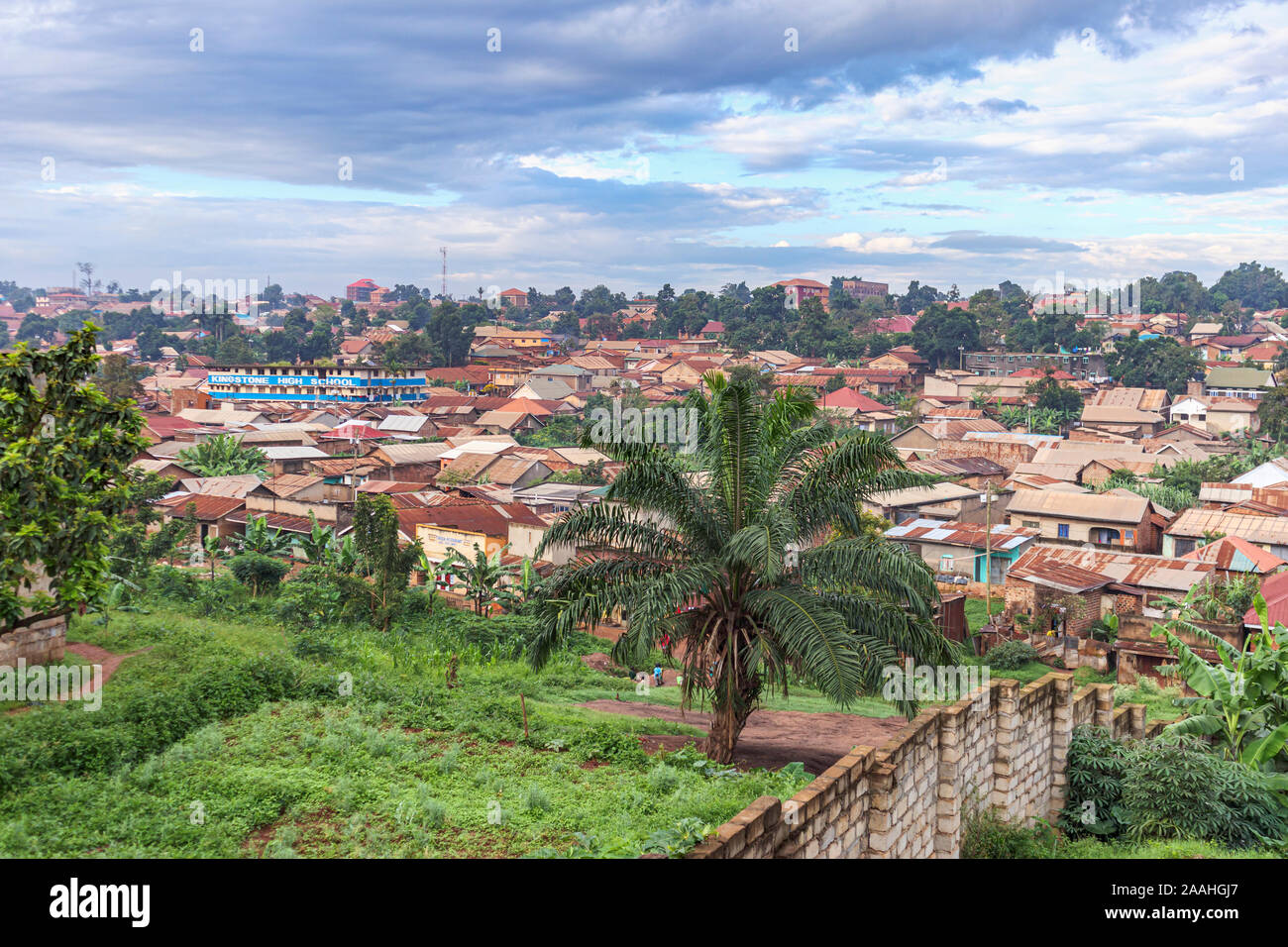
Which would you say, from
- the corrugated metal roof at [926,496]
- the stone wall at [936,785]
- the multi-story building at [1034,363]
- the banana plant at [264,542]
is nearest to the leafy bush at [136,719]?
the stone wall at [936,785]

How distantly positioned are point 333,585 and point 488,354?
74.5m

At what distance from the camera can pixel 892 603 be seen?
35.6 feet

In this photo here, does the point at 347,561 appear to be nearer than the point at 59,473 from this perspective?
No

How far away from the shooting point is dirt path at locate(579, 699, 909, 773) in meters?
12.4

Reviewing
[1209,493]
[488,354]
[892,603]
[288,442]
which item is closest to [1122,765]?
[892,603]

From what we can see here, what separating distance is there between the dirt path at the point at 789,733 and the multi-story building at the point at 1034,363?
2727 inches

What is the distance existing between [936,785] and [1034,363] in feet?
280

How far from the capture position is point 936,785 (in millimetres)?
8461

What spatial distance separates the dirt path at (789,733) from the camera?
12391 millimetres

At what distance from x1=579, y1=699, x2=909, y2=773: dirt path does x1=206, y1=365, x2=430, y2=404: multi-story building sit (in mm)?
60063

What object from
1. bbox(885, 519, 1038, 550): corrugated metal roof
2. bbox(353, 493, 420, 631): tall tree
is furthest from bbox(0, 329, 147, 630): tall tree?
bbox(885, 519, 1038, 550): corrugated metal roof

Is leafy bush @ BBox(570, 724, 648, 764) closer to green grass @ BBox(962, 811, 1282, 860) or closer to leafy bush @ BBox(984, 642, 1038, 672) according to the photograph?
green grass @ BBox(962, 811, 1282, 860)

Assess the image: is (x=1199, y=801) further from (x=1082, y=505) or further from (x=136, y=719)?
(x=1082, y=505)

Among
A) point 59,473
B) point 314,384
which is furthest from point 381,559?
point 314,384
